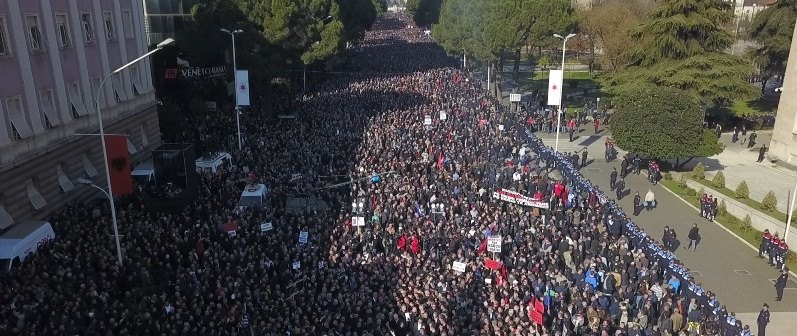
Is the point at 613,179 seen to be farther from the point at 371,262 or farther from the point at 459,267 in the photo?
the point at 371,262

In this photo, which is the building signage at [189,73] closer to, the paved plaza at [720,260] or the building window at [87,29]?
the building window at [87,29]

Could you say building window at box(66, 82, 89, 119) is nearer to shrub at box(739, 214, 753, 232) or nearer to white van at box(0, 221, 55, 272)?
white van at box(0, 221, 55, 272)

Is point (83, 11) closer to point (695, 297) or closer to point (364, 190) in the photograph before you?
point (364, 190)

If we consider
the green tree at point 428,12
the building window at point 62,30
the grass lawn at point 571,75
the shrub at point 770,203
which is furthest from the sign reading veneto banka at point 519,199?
the green tree at point 428,12

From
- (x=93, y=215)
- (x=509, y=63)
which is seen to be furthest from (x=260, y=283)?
(x=509, y=63)

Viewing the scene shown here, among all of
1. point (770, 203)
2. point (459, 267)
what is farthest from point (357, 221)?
point (770, 203)
